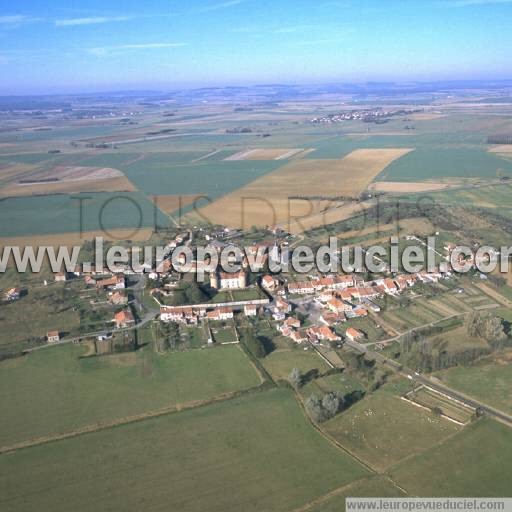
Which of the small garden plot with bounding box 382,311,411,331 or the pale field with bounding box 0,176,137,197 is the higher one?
the pale field with bounding box 0,176,137,197

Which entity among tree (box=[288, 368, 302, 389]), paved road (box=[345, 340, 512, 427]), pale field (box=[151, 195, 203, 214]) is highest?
pale field (box=[151, 195, 203, 214])

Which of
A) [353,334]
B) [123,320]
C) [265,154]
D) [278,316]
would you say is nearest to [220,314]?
[278,316]

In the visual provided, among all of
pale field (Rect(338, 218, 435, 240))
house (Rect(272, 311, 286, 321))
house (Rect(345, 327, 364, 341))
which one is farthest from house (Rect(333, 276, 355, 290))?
pale field (Rect(338, 218, 435, 240))

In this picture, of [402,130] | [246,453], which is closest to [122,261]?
[246,453]

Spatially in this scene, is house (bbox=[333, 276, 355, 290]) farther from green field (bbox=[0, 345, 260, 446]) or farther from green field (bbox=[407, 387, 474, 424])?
green field (bbox=[407, 387, 474, 424])

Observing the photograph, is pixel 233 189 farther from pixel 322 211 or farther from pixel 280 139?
pixel 280 139

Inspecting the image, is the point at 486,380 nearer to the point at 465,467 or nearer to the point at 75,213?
the point at 465,467
